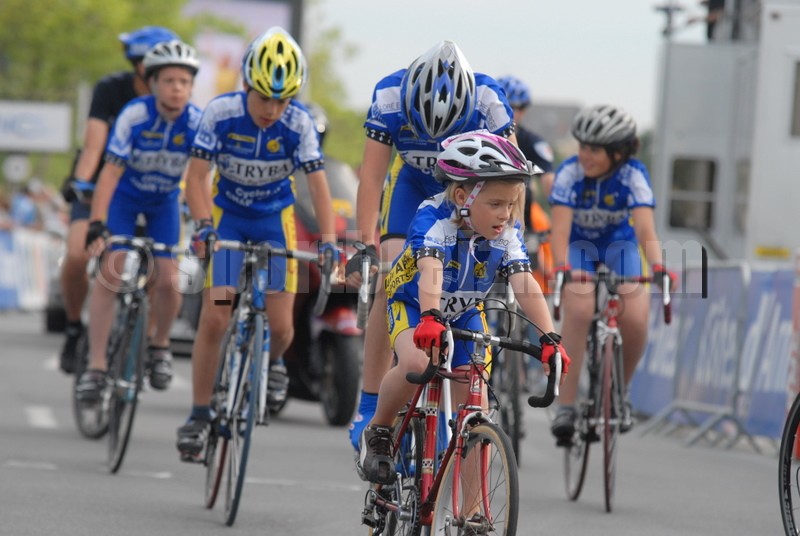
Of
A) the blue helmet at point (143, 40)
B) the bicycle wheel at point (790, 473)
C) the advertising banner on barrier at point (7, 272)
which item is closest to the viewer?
the bicycle wheel at point (790, 473)

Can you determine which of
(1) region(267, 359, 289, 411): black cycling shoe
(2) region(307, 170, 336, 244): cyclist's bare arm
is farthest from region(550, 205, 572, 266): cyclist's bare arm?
(1) region(267, 359, 289, 411): black cycling shoe

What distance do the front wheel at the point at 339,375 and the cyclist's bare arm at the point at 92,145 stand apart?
2333 millimetres

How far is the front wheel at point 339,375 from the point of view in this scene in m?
12.0

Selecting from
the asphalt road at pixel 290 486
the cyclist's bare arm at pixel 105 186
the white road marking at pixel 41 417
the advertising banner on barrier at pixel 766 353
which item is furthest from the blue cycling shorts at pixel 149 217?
the advertising banner on barrier at pixel 766 353

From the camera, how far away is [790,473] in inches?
259

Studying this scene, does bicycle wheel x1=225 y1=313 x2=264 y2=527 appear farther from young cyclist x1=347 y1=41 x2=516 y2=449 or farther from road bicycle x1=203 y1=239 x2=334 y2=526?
young cyclist x1=347 y1=41 x2=516 y2=449

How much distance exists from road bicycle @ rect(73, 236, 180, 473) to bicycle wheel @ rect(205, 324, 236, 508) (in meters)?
1.19

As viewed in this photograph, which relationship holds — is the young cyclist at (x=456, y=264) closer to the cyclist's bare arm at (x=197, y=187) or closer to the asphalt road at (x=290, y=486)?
the asphalt road at (x=290, y=486)

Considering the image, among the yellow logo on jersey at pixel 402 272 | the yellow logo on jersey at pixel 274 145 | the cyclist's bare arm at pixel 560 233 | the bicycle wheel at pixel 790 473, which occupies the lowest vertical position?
the bicycle wheel at pixel 790 473

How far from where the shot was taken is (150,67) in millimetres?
10156

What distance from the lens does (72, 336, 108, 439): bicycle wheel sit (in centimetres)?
1062

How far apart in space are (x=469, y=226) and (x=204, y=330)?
2997mm

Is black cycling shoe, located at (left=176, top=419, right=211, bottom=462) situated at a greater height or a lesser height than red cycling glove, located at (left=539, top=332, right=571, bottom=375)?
lesser

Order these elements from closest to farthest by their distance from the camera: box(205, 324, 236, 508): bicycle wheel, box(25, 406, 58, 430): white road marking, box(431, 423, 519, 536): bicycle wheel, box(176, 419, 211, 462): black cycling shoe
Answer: box(431, 423, 519, 536): bicycle wheel < box(205, 324, 236, 508): bicycle wheel < box(176, 419, 211, 462): black cycling shoe < box(25, 406, 58, 430): white road marking
